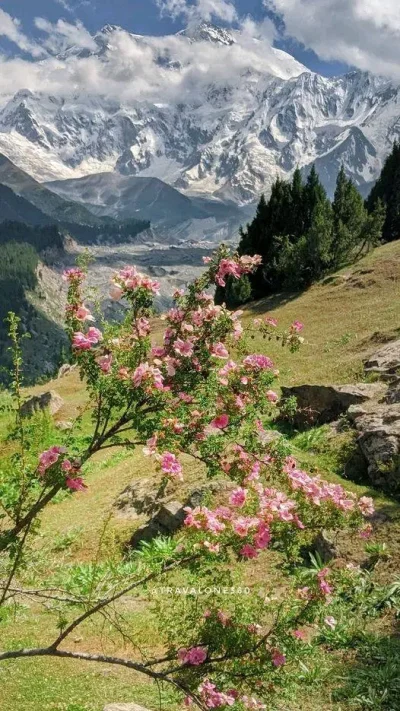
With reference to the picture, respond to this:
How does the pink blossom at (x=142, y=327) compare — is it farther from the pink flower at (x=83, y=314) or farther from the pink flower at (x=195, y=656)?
the pink flower at (x=195, y=656)

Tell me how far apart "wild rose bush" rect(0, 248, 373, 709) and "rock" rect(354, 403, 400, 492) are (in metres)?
7.36

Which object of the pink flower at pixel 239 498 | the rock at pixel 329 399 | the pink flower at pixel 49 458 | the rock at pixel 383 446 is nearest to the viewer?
the pink flower at pixel 239 498

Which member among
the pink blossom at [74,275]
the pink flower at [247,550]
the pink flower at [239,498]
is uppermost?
the pink blossom at [74,275]

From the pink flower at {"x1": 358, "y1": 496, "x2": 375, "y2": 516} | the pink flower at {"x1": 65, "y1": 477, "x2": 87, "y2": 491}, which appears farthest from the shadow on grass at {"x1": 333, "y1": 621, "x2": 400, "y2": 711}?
the pink flower at {"x1": 65, "y1": 477, "x2": 87, "y2": 491}

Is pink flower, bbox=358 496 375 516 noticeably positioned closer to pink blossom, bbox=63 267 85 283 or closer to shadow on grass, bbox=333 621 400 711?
shadow on grass, bbox=333 621 400 711

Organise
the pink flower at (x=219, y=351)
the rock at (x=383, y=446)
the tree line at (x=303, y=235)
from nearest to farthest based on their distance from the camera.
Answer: the pink flower at (x=219, y=351)
the rock at (x=383, y=446)
the tree line at (x=303, y=235)

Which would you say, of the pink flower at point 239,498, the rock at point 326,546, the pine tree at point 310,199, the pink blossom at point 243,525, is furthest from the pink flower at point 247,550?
the pine tree at point 310,199

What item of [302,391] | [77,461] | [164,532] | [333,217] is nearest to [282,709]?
[77,461]

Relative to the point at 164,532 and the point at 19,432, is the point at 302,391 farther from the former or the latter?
the point at 19,432

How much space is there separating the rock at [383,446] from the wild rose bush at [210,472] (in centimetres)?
736

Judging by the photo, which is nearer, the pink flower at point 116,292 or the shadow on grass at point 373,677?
the pink flower at point 116,292

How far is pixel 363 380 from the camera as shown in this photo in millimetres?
24000

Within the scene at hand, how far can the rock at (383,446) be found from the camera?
1332 centimetres

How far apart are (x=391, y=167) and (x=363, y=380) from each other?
67.0m
